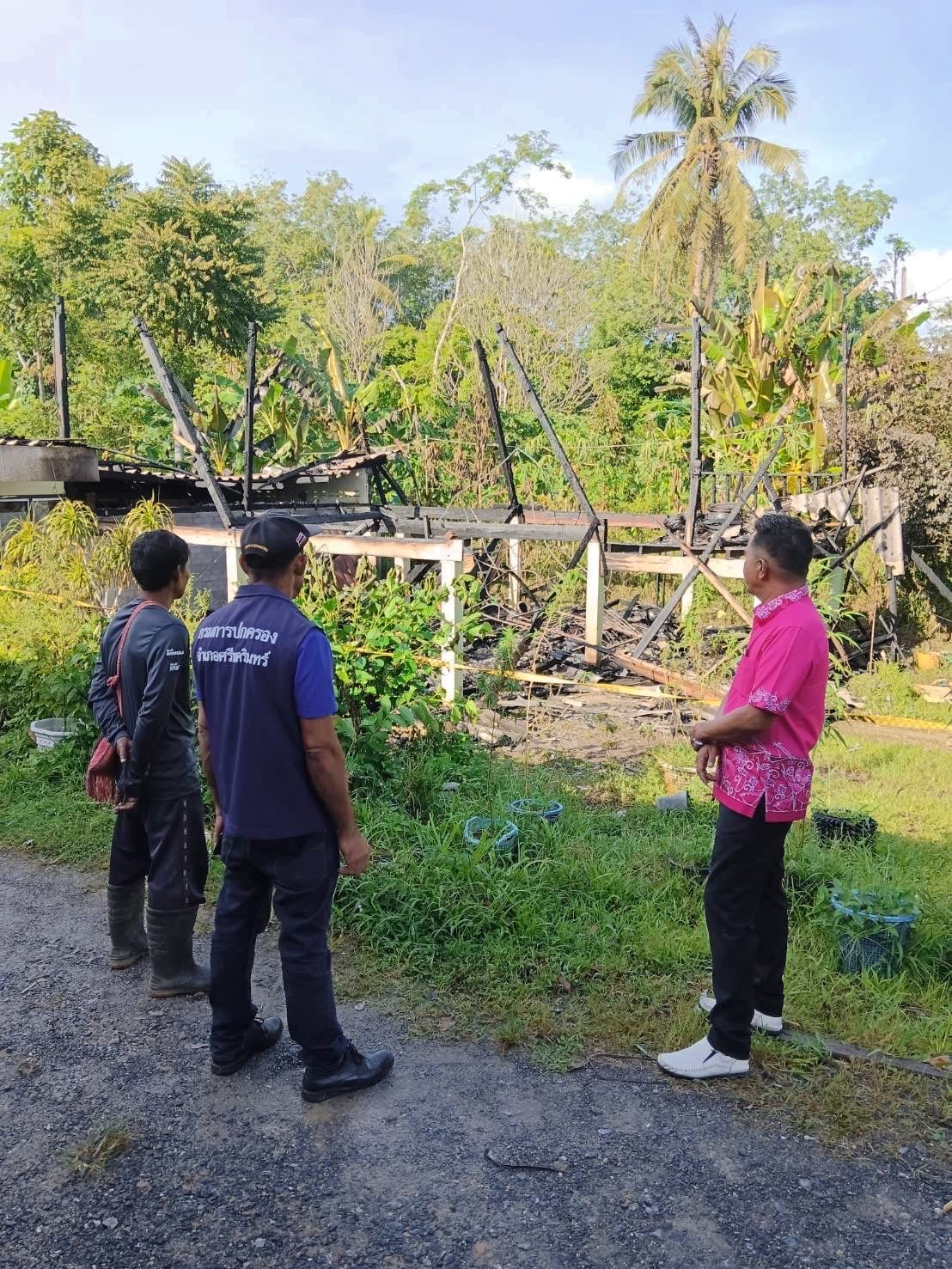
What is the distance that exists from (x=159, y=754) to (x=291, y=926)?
38.9 inches

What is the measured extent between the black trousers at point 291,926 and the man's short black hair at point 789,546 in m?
1.70

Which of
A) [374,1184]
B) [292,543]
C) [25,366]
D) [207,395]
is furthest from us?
[25,366]

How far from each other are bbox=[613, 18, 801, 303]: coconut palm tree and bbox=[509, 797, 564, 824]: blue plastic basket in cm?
2279

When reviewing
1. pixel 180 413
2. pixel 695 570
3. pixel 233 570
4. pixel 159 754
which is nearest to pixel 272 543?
pixel 159 754

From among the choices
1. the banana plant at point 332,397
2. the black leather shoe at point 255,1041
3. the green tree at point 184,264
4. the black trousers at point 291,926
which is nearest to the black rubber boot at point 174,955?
the black leather shoe at point 255,1041

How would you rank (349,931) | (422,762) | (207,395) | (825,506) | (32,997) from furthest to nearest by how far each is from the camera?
(207,395)
(825,506)
(422,762)
(349,931)
(32,997)

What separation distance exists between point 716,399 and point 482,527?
7558mm

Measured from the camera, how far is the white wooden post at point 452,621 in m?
6.30

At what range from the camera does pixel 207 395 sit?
15.7m

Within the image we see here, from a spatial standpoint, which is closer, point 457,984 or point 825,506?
point 457,984

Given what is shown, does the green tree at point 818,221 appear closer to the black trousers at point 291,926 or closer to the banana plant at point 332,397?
the banana plant at point 332,397

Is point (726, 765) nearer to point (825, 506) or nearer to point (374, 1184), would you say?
point (374, 1184)

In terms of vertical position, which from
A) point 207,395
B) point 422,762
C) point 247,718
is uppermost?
point 207,395

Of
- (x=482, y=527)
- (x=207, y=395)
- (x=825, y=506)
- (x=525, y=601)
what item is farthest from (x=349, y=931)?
(x=207, y=395)
